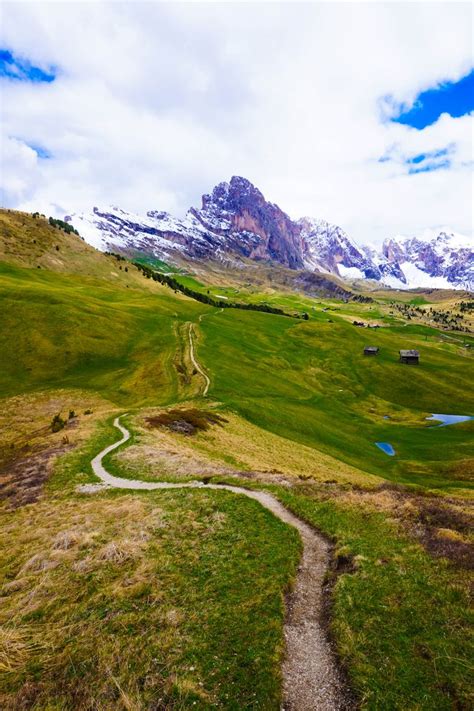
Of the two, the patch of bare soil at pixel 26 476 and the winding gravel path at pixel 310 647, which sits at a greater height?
the winding gravel path at pixel 310 647

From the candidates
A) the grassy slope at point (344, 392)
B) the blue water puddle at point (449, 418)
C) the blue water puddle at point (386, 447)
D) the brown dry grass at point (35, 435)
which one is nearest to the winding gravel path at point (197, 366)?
the grassy slope at point (344, 392)

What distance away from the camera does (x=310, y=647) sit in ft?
45.3

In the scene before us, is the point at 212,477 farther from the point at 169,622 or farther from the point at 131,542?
the point at 169,622

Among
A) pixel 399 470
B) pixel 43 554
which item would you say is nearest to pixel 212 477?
pixel 43 554

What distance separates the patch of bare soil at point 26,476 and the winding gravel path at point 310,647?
80.5ft

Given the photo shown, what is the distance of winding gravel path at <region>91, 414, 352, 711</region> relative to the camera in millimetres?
11602

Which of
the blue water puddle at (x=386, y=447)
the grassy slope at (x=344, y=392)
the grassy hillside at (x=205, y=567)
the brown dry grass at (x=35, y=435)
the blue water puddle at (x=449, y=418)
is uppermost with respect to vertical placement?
the grassy hillside at (x=205, y=567)

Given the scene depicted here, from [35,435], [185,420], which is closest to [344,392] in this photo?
[185,420]

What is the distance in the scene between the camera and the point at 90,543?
21.7 meters

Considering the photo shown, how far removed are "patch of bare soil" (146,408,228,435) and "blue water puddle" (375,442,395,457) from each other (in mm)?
40622

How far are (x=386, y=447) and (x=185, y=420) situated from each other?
51.4 metres

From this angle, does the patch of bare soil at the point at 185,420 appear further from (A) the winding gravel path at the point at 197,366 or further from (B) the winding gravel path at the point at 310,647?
(B) the winding gravel path at the point at 310,647

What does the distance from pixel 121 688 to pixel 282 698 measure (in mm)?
5225

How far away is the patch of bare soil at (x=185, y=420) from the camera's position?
56.1 m
